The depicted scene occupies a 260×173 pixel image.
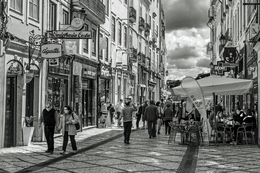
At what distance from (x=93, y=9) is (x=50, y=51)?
8779 mm

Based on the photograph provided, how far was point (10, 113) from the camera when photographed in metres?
15.4

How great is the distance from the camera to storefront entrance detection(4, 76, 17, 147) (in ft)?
49.4

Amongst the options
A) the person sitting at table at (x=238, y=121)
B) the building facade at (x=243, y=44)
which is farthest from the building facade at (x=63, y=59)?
the building facade at (x=243, y=44)

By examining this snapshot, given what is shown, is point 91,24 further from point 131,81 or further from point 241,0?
point 131,81

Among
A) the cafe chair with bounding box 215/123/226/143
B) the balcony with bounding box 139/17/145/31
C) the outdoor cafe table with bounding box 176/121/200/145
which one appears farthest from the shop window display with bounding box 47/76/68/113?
the balcony with bounding box 139/17/145/31

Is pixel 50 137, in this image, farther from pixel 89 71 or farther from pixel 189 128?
pixel 89 71

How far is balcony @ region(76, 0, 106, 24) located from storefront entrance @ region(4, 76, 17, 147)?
8124 millimetres

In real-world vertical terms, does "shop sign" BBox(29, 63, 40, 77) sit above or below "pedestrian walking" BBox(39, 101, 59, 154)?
above

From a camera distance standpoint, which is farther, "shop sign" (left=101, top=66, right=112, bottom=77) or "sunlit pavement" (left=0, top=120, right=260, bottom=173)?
"shop sign" (left=101, top=66, right=112, bottom=77)

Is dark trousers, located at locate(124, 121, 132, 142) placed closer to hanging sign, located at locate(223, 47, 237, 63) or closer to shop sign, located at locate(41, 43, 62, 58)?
shop sign, located at locate(41, 43, 62, 58)

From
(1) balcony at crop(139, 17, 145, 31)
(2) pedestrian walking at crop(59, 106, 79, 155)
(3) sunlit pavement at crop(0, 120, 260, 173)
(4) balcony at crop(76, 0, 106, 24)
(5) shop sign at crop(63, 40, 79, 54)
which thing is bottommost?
(3) sunlit pavement at crop(0, 120, 260, 173)

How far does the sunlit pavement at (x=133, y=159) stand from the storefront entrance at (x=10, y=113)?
502mm

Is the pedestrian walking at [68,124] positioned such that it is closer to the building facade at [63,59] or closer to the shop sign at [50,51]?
the building facade at [63,59]

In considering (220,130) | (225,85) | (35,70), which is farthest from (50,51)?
(220,130)
